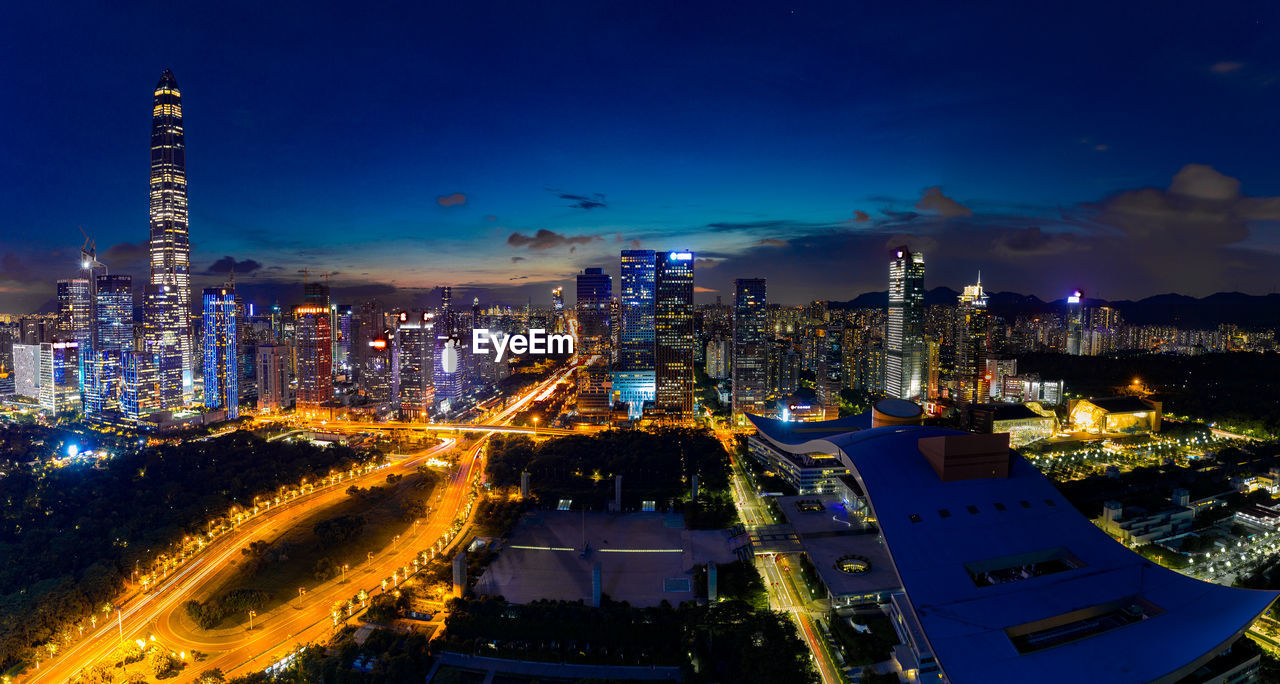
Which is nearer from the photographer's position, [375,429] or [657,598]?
[657,598]

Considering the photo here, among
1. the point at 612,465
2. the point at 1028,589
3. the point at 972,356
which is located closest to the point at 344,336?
the point at 612,465

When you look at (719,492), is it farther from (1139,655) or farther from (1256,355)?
(1256,355)

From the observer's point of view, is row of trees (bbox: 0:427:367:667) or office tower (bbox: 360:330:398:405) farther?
office tower (bbox: 360:330:398:405)

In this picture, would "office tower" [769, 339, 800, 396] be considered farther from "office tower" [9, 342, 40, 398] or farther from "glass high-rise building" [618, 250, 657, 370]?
"office tower" [9, 342, 40, 398]

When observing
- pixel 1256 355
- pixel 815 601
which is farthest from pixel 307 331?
pixel 1256 355

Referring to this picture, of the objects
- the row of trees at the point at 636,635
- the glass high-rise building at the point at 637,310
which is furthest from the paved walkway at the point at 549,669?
the glass high-rise building at the point at 637,310

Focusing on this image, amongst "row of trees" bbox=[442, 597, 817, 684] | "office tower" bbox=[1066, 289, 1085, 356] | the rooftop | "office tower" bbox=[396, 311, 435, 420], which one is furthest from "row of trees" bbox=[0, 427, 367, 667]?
"office tower" bbox=[1066, 289, 1085, 356]
